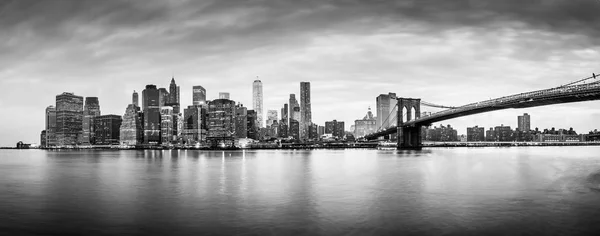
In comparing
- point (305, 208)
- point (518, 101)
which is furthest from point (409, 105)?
point (305, 208)

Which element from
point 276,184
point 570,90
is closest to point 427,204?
point 276,184

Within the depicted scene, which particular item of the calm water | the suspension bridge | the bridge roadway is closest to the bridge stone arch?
the suspension bridge

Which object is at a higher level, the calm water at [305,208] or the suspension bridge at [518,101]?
the suspension bridge at [518,101]

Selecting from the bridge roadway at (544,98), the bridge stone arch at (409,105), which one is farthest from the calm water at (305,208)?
the bridge stone arch at (409,105)

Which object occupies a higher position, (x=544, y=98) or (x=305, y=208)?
(x=544, y=98)

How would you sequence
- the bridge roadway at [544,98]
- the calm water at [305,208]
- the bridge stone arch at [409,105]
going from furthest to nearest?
1. the bridge stone arch at [409,105]
2. the bridge roadway at [544,98]
3. the calm water at [305,208]

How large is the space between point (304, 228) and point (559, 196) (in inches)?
681

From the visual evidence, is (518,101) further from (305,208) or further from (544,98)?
(305,208)

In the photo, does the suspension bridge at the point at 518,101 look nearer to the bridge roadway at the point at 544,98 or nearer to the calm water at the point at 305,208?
the bridge roadway at the point at 544,98

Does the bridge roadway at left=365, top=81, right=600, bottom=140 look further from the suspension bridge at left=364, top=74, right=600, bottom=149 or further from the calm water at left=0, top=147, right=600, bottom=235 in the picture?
the calm water at left=0, top=147, right=600, bottom=235

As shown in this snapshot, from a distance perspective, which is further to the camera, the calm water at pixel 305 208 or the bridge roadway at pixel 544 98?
the bridge roadway at pixel 544 98

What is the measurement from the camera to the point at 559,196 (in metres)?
27.6

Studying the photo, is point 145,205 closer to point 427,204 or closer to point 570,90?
point 427,204

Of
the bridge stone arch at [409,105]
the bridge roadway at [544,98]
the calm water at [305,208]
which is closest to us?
the calm water at [305,208]
